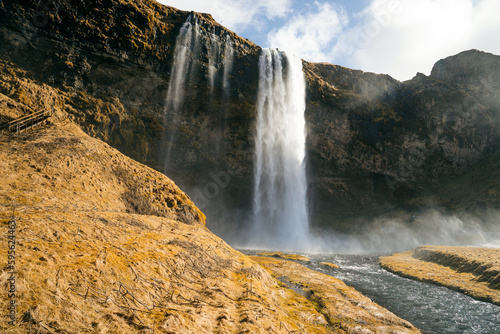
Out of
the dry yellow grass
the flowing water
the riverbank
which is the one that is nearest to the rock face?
the dry yellow grass

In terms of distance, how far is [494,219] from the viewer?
4888 cm

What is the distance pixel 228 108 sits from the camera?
45.7 metres

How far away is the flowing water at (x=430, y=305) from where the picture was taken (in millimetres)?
13133

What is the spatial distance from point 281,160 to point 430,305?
36404 mm

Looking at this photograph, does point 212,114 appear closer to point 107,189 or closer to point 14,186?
point 107,189

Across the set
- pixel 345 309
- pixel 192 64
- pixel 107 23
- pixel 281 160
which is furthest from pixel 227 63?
pixel 345 309

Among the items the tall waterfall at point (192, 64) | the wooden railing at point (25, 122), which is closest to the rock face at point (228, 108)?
the tall waterfall at point (192, 64)

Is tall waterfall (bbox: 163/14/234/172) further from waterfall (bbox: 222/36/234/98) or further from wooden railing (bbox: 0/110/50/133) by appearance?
wooden railing (bbox: 0/110/50/133)

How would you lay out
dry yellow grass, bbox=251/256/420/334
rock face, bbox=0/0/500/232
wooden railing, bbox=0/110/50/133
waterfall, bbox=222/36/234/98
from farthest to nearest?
waterfall, bbox=222/36/234/98 → rock face, bbox=0/0/500/232 → wooden railing, bbox=0/110/50/133 → dry yellow grass, bbox=251/256/420/334

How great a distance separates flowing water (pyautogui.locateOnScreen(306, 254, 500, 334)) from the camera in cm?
1313

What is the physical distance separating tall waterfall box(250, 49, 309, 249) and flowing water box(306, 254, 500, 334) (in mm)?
27128

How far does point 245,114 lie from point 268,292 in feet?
127

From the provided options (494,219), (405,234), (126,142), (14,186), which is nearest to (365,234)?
(405,234)

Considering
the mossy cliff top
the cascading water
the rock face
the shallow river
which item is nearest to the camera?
the shallow river
